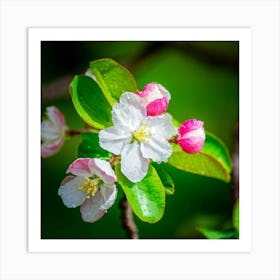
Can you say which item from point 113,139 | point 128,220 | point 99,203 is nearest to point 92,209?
point 99,203

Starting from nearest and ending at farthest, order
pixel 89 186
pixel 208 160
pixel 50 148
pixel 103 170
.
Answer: pixel 103 170, pixel 89 186, pixel 208 160, pixel 50 148

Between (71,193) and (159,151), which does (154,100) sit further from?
(71,193)
